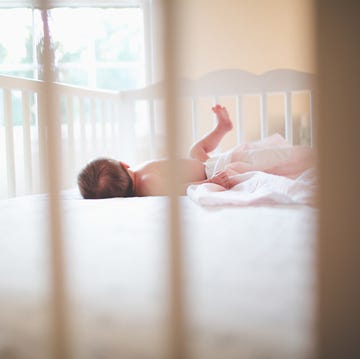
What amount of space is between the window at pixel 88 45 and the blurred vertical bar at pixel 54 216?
218cm

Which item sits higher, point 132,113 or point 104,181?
point 132,113

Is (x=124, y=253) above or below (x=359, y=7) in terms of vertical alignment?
below

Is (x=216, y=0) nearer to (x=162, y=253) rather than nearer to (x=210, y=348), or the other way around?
(x=162, y=253)

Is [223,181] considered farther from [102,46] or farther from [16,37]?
[16,37]

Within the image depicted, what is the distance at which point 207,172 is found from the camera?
4.57 ft

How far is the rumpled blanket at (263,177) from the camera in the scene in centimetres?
83

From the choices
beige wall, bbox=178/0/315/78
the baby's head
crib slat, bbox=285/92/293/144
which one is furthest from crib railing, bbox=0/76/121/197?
crib slat, bbox=285/92/293/144

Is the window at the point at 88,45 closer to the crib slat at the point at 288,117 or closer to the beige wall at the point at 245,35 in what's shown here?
the beige wall at the point at 245,35

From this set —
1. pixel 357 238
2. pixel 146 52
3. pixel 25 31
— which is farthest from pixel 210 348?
pixel 25 31

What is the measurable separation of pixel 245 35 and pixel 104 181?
1.37m

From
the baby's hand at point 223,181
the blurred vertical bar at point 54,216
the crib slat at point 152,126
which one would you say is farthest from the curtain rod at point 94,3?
the blurred vertical bar at point 54,216

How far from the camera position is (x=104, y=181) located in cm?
134

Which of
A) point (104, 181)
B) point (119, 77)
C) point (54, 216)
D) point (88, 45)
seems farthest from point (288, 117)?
point (54, 216)

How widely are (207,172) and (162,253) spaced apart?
0.86 metres
